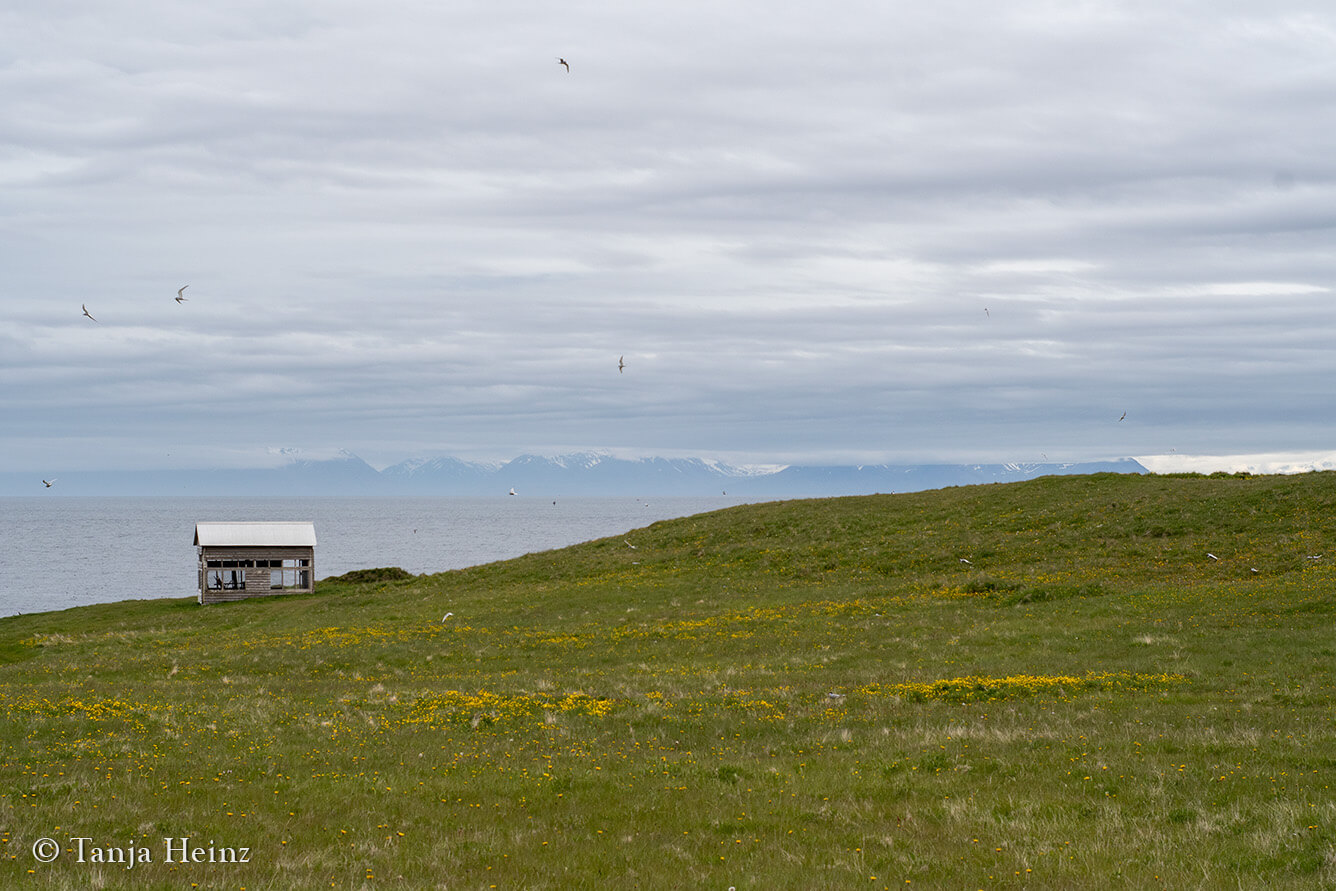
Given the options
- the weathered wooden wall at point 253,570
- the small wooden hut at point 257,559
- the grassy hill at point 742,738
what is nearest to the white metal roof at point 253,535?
the small wooden hut at point 257,559

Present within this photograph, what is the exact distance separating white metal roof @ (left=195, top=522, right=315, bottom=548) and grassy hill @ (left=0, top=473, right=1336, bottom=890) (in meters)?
27.9

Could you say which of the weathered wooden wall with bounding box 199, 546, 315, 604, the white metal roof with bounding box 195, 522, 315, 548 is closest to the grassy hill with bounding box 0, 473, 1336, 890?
the weathered wooden wall with bounding box 199, 546, 315, 604

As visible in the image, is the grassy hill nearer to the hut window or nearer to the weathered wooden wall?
the weathered wooden wall

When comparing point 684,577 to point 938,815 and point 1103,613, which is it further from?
point 938,815

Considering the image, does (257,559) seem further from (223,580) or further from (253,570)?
(223,580)

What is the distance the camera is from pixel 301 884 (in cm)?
1066

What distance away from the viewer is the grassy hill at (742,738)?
11508mm

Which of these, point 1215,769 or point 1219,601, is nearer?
point 1215,769

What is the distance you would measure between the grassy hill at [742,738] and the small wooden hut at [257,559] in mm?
28123

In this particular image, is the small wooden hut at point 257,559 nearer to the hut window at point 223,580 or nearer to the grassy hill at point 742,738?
the hut window at point 223,580

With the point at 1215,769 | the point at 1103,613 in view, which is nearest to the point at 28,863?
the point at 1215,769

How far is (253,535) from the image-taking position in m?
80.2

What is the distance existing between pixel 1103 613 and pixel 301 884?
33600mm

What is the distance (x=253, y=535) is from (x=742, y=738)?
70.8 meters
